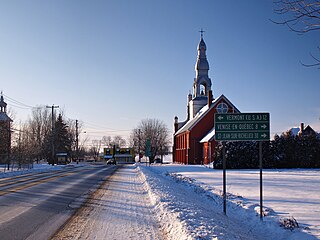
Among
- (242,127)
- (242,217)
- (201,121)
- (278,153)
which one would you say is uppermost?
(201,121)

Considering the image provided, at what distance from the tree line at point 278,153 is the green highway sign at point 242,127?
28.6 metres

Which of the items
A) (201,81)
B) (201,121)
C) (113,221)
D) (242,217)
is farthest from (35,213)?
(201,81)

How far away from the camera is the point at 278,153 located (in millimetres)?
39969

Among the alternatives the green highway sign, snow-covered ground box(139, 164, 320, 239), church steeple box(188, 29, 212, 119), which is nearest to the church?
church steeple box(188, 29, 212, 119)

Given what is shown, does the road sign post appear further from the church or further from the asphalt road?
the church

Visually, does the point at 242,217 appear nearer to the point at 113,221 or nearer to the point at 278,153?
the point at 113,221

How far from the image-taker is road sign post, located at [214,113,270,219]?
34.9 ft

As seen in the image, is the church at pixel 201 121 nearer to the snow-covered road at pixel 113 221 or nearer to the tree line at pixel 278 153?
the tree line at pixel 278 153

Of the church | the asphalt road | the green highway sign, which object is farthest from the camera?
the church

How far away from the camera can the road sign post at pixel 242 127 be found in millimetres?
10625

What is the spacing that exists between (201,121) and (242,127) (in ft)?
146

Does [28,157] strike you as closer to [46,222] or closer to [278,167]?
[278,167]

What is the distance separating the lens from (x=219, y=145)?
40219 millimetres

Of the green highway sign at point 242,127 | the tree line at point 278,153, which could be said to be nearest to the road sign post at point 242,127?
the green highway sign at point 242,127
